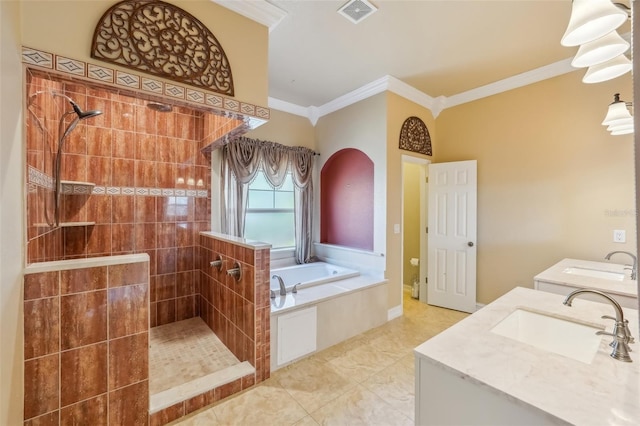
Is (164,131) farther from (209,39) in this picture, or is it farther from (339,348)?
(339,348)

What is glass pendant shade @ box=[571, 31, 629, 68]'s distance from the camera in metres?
1.30

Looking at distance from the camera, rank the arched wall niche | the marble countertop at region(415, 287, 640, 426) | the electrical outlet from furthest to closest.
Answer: the arched wall niche < the electrical outlet < the marble countertop at region(415, 287, 640, 426)

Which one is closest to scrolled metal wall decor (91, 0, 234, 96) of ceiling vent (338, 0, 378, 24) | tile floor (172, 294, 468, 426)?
ceiling vent (338, 0, 378, 24)

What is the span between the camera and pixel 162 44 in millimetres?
1597

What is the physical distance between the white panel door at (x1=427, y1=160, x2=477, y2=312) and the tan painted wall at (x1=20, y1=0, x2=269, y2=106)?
8.92 ft

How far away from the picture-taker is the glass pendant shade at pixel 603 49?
1299mm

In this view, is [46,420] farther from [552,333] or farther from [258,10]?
[258,10]

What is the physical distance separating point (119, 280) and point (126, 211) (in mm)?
1463

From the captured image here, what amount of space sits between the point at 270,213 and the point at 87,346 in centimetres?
262

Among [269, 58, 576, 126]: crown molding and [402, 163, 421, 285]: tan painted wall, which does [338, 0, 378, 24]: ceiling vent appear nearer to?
[269, 58, 576, 126]: crown molding

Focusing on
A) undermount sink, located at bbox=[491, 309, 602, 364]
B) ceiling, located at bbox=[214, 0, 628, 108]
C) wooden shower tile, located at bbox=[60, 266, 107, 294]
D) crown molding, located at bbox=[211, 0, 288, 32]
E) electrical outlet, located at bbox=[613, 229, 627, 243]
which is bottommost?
undermount sink, located at bbox=[491, 309, 602, 364]

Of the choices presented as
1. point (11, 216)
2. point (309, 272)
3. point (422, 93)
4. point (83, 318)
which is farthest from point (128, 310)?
point (422, 93)

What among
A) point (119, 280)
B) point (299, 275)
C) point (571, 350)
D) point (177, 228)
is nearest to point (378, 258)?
point (299, 275)

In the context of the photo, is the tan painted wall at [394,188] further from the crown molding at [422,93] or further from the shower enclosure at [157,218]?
the shower enclosure at [157,218]
